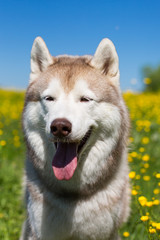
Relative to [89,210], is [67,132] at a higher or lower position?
higher

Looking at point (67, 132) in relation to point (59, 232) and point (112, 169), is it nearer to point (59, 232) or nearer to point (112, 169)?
point (112, 169)

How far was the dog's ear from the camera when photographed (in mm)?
2926

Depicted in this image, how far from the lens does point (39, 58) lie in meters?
3.17

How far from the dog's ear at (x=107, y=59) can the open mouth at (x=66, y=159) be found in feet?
2.29

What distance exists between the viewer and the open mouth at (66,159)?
2.75 meters

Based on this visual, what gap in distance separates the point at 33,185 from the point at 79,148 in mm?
702

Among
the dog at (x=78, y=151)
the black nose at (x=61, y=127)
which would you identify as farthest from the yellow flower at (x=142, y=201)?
the black nose at (x=61, y=127)

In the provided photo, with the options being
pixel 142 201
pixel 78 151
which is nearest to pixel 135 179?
pixel 142 201

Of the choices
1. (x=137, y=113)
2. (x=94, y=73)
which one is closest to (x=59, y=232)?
(x=94, y=73)

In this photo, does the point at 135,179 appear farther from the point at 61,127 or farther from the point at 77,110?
the point at 61,127

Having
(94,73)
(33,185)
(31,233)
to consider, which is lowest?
(31,233)

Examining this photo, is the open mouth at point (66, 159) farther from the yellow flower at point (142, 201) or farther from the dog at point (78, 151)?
the yellow flower at point (142, 201)

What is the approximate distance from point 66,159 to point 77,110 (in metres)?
0.48

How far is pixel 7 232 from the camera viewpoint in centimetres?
380
